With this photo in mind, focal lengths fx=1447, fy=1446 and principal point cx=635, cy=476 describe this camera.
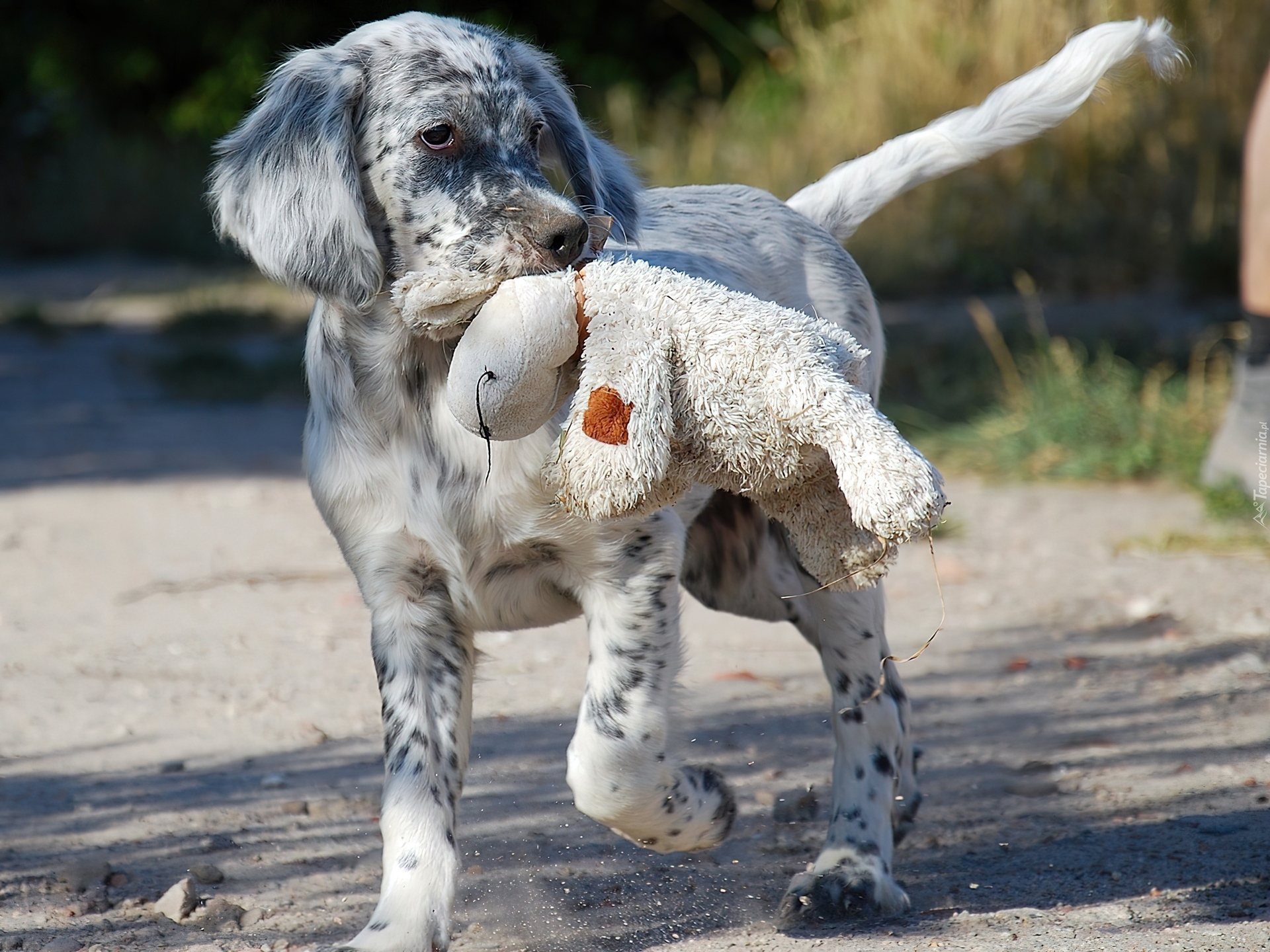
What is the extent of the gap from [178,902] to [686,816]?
909 mm

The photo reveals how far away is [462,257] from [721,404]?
60 centimetres

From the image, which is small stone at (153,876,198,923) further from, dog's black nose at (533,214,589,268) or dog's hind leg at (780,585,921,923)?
dog's black nose at (533,214,589,268)

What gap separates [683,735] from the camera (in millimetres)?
3428

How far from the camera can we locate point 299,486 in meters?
5.85

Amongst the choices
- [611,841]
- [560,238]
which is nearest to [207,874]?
[611,841]

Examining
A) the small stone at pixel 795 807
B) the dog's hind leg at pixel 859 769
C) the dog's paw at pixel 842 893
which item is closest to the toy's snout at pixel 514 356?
the dog's hind leg at pixel 859 769

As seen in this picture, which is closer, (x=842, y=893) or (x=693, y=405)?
(x=693, y=405)

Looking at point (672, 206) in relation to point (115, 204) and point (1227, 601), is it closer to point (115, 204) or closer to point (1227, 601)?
point (1227, 601)

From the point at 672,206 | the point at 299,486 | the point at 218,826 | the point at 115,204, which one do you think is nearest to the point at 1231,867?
the point at 672,206

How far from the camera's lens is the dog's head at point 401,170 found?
7.69 ft

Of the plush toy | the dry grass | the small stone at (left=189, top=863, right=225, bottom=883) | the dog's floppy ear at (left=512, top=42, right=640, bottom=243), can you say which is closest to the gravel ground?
the small stone at (left=189, top=863, right=225, bottom=883)

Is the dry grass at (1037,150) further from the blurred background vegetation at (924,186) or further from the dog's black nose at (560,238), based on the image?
the dog's black nose at (560,238)

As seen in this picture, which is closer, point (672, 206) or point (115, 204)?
point (672, 206)

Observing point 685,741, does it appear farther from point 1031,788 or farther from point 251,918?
point 251,918
